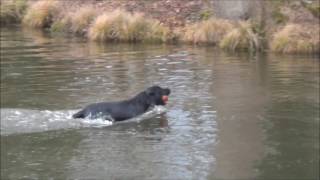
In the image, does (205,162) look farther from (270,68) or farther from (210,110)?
(270,68)

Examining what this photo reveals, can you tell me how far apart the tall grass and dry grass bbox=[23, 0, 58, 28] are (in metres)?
1.32

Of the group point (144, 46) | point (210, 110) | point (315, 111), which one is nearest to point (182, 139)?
point (210, 110)

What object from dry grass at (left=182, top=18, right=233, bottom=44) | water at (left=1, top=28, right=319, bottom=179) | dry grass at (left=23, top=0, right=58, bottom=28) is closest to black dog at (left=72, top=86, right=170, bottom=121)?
water at (left=1, top=28, right=319, bottom=179)

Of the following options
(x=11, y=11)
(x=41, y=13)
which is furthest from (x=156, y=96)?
(x=11, y=11)

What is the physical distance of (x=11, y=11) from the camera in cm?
3073

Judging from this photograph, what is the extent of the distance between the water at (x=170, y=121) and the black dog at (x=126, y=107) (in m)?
0.16

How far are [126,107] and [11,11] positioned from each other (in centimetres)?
1963

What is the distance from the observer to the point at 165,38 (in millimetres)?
23859

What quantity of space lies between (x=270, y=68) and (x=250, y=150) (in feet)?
25.9

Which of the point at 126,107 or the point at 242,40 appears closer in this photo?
the point at 126,107

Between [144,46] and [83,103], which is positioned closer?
[83,103]

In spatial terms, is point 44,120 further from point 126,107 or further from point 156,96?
point 156,96

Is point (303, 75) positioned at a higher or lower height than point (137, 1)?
lower

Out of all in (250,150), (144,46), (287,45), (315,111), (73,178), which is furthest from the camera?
(144,46)
